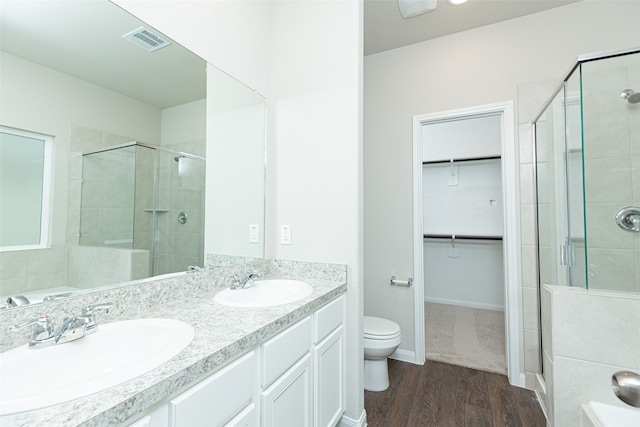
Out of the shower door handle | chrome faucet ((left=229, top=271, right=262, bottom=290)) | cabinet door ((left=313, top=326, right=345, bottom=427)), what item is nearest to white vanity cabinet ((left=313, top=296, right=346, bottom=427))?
cabinet door ((left=313, top=326, right=345, bottom=427))

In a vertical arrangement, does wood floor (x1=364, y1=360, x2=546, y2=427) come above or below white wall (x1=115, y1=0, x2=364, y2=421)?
below

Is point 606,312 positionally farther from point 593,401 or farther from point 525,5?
point 525,5

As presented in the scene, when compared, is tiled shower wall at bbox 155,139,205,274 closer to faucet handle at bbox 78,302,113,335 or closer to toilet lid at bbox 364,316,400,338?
faucet handle at bbox 78,302,113,335

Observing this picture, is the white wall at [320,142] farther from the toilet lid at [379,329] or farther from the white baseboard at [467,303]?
the white baseboard at [467,303]

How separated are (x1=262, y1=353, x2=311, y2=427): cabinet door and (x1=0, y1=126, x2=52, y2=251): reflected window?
906 millimetres

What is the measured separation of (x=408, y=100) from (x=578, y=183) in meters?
1.48

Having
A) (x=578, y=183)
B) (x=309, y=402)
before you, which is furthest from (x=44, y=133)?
(x=578, y=183)

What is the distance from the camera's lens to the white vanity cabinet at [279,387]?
2.29ft

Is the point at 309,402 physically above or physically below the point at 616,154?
below

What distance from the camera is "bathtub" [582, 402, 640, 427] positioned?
1116mm

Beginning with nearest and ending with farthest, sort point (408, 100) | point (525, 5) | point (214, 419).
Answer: point (214, 419)
point (525, 5)
point (408, 100)

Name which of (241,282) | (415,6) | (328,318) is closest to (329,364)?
(328,318)

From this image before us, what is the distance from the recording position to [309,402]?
49.2 inches

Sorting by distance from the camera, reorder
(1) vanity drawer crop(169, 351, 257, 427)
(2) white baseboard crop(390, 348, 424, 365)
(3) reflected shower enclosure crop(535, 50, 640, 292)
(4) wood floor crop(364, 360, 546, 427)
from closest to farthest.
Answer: (1) vanity drawer crop(169, 351, 257, 427), (3) reflected shower enclosure crop(535, 50, 640, 292), (4) wood floor crop(364, 360, 546, 427), (2) white baseboard crop(390, 348, 424, 365)
